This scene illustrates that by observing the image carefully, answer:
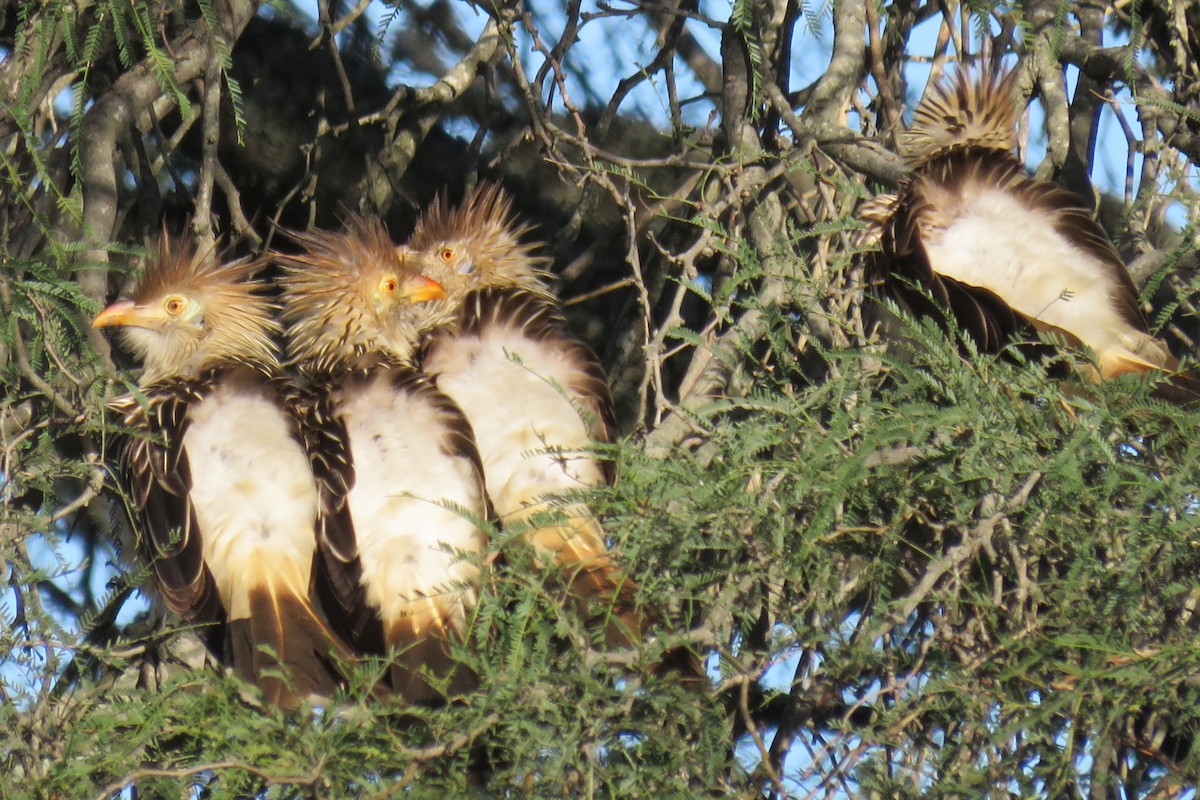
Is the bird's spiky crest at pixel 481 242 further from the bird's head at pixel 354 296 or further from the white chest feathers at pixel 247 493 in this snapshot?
the white chest feathers at pixel 247 493

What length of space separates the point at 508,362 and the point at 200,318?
42.4 inches

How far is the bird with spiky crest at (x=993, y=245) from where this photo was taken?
4152mm

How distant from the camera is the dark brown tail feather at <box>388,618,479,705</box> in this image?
355 cm

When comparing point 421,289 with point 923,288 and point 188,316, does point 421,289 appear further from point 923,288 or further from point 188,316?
point 923,288

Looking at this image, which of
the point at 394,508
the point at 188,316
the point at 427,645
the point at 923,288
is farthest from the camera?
the point at 188,316

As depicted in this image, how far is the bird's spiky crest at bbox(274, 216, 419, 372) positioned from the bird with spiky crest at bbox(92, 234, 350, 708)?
34 cm

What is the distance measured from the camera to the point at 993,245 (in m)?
4.45

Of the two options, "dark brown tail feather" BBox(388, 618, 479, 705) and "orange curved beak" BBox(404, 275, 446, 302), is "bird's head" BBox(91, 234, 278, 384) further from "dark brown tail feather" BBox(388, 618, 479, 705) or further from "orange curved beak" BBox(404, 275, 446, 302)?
"dark brown tail feather" BBox(388, 618, 479, 705)

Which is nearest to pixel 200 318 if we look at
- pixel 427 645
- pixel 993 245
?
pixel 427 645

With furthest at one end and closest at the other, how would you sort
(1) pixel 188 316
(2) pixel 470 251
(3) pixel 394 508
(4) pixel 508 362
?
(2) pixel 470 251 → (1) pixel 188 316 → (4) pixel 508 362 → (3) pixel 394 508

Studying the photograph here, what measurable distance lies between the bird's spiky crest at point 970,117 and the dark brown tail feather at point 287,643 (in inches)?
89.1

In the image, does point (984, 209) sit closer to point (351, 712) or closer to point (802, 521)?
point (802, 521)

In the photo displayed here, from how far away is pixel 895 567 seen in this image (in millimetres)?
3070

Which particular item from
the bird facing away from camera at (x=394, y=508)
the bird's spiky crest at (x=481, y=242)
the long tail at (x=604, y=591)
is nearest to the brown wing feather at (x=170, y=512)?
the bird facing away from camera at (x=394, y=508)
